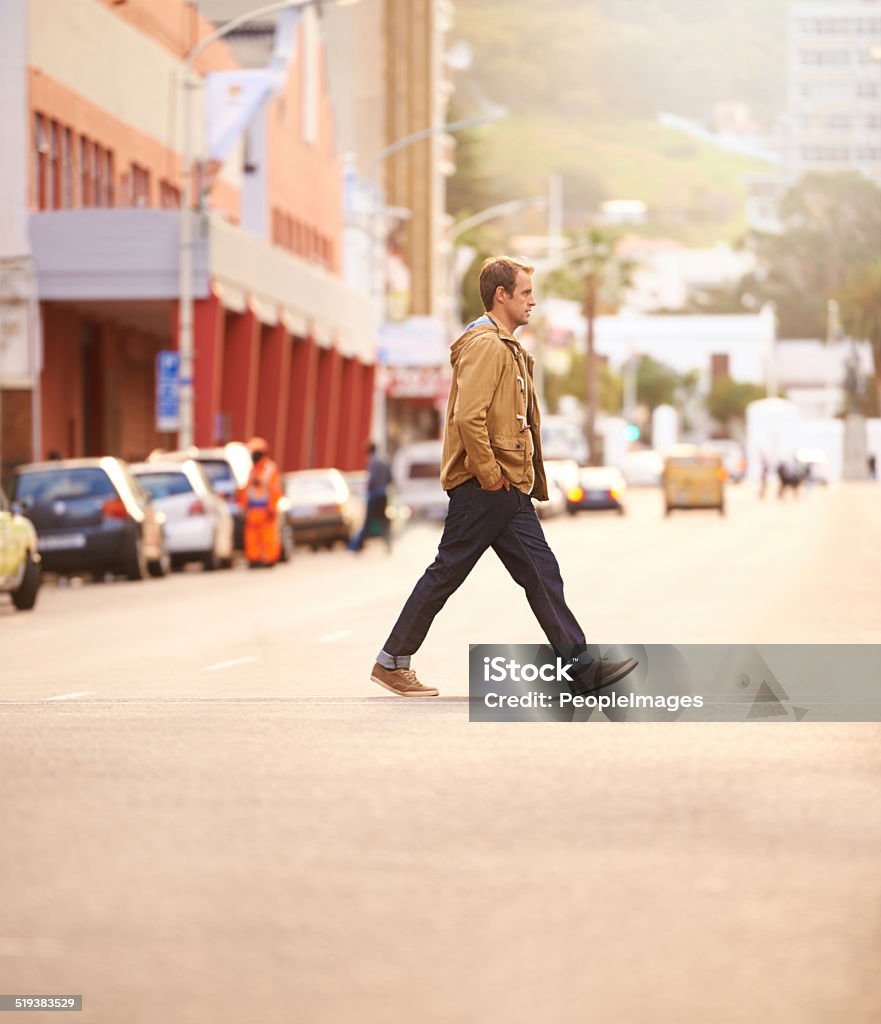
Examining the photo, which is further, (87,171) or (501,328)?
(87,171)

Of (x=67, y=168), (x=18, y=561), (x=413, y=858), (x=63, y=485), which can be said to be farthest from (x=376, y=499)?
(x=413, y=858)

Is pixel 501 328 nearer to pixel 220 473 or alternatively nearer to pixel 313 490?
pixel 220 473

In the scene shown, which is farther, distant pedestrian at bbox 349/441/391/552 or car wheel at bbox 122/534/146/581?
distant pedestrian at bbox 349/441/391/552

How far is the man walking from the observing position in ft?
41.4

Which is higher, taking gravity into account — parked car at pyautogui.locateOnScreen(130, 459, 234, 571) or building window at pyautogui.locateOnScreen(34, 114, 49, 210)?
building window at pyautogui.locateOnScreen(34, 114, 49, 210)

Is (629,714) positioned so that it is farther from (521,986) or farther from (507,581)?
(507,581)

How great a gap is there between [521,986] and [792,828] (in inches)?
104

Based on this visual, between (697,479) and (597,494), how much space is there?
16.1 ft

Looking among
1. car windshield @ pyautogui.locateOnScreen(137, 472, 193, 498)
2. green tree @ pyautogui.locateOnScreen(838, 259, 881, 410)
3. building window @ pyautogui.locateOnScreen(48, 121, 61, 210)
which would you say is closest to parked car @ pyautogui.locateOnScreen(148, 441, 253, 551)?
car windshield @ pyautogui.locateOnScreen(137, 472, 193, 498)

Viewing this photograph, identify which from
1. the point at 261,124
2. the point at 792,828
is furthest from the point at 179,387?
the point at 792,828

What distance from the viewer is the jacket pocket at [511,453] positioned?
41.8 feet

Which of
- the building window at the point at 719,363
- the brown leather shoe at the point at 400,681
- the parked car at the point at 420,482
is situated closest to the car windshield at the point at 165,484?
the parked car at the point at 420,482

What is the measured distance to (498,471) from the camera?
1266 cm

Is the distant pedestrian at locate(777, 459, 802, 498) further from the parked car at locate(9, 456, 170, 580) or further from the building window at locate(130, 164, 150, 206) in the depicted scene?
the parked car at locate(9, 456, 170, 580)
